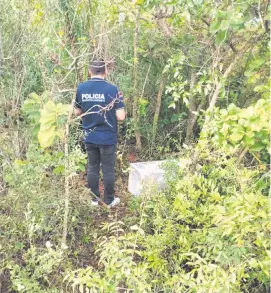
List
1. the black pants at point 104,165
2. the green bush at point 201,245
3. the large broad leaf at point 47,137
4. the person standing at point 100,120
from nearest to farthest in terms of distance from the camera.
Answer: the green bush at point 201,245 → the large broad leaf at point 47,137 → the person standing at point 100,120 → the black pants at point 104,165

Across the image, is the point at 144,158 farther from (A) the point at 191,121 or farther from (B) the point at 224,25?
(B) the point at 224,25

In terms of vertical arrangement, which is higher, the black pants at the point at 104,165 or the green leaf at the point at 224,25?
the green leaf at the point at 224,25

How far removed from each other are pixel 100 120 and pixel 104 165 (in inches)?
19.8

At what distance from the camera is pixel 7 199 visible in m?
3.05

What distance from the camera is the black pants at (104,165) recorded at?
3758 millimetres

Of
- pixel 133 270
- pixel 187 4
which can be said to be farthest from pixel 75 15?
pixel 133 270

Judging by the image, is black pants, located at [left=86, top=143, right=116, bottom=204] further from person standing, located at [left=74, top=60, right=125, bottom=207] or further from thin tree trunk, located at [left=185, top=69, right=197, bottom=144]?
thin tree trunk, located at [left=185, top=69, right=197, bottom=144]

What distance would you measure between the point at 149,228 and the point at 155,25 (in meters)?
2.41

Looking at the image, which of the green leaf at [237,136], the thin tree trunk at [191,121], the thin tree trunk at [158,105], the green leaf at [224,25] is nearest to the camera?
the green leaf at [237,136]

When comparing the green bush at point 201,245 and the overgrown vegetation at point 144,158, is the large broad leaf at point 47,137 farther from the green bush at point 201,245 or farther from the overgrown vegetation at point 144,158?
the green bush at point 201,245

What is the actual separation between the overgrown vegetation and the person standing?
179mm

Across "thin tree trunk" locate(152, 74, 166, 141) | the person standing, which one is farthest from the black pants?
"thin tree trunk" locate(152, 74, 166, 141)

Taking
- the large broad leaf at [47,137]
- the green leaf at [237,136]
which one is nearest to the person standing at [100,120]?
the large broad leaf at [47,137]

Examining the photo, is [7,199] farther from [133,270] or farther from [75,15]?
[75,15]
